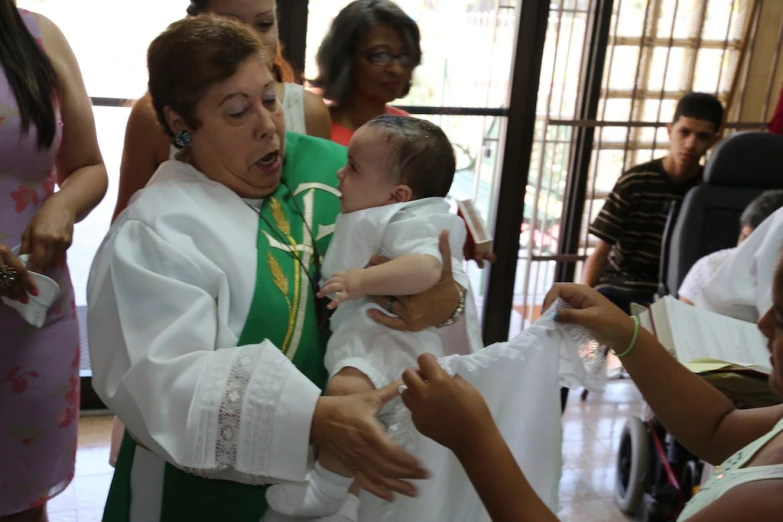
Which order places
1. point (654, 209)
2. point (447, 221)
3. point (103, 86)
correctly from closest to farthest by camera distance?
point (447, 221)
point (103, 86)
point (654, 209)

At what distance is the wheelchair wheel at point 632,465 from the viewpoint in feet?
8.81

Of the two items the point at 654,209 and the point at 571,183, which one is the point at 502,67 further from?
the point at 654,209

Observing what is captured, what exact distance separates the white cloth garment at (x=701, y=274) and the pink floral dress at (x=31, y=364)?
1.86m

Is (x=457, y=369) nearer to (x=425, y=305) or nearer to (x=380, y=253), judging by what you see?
(x=425, y=305)

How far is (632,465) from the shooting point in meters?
2.71

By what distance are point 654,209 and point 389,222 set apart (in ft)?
7.08

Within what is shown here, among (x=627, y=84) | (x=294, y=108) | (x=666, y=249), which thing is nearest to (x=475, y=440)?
(x=294, y=108)

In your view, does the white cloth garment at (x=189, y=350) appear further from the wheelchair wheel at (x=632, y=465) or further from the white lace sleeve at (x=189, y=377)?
the wheelchair wheel at (x=632, y=465)

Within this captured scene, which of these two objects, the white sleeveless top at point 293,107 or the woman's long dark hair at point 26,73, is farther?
the white sleeveless top at point 293,107

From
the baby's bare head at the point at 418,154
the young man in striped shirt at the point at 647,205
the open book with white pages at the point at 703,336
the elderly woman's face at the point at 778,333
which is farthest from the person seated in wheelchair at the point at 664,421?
the young man in striped shirt at the point at 647,205

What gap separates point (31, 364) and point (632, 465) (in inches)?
75.5

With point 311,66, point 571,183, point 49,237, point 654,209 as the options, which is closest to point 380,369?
point 49,237

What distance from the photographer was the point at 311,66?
304 cm

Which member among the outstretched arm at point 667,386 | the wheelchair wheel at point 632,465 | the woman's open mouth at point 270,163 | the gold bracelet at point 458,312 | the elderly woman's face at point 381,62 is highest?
the elderly woman's face at point 381,62
